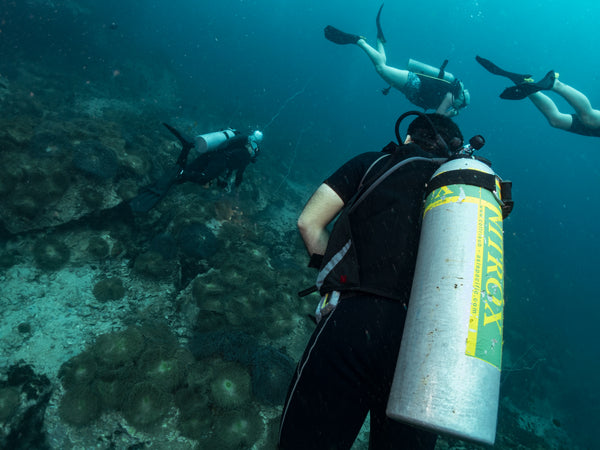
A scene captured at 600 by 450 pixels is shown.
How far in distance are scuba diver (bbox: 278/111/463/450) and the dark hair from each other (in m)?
0.19

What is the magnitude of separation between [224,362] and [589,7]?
155 metres

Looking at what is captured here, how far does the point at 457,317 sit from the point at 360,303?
1.72 feet

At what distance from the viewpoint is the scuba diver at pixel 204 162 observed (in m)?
7.31

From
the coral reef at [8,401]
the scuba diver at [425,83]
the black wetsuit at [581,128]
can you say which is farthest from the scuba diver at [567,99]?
the coral reef at [8,401]

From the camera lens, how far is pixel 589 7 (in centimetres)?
9638

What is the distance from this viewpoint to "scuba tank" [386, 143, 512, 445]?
131 cm

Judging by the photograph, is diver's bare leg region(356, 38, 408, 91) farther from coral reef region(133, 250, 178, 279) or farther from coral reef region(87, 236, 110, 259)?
coral reef region(87, 236, 110, 259)

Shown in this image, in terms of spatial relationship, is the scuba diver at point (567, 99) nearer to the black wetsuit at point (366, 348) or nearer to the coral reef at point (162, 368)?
the black wetsuit at point (366, 348)

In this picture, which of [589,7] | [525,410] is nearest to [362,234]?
[525,410]

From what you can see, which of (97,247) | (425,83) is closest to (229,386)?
(97,247)

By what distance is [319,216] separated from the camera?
2.12m

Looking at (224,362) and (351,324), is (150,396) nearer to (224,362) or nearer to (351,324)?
(224,362)

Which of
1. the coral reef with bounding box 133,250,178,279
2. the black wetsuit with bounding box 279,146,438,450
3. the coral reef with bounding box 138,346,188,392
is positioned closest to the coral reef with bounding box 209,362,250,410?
the coral reef with bounding box 138,346,188,392

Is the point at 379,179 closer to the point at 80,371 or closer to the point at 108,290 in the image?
the point at 80,371
